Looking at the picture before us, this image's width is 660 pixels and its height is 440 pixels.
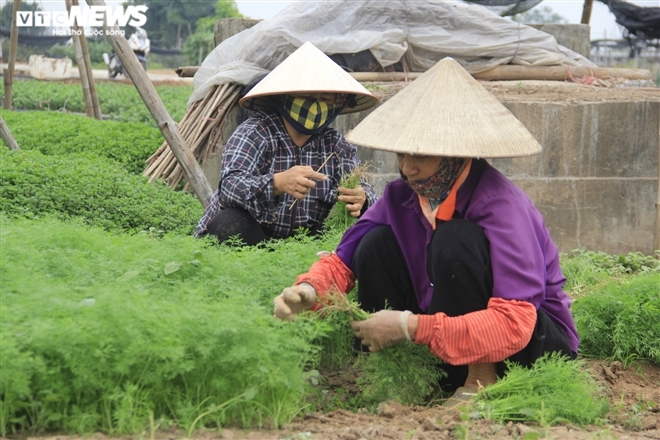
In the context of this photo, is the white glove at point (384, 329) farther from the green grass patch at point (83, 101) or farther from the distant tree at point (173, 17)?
the distant tree at point (173, 17)

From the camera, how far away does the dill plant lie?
10.0ft

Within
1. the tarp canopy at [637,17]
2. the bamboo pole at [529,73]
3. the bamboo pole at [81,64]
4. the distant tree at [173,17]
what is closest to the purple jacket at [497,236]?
the bamboo pole at [529,73]

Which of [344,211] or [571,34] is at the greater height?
[571,34]

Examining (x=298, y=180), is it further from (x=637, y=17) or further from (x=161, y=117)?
(x=637, y=17)

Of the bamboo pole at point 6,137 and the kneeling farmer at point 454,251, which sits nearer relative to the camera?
the kneeling farmer at point 454,251

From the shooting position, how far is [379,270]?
3.49m

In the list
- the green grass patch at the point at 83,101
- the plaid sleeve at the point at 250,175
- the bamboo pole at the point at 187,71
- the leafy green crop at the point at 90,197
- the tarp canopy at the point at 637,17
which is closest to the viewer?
the plaid sleeve at the point at 250,175

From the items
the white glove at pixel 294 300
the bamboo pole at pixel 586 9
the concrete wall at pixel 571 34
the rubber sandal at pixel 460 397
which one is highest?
the bamboo pole at pixel 586 9

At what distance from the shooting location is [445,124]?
322 cm

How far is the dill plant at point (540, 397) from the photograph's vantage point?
3059mm

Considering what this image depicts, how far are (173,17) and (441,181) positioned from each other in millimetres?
53301

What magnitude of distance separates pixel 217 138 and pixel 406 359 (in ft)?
15.1

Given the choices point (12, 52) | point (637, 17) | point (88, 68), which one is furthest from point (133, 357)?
point (637, 17)

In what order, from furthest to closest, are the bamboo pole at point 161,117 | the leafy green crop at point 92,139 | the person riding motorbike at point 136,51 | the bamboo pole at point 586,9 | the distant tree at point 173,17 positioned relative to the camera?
1. the distant tree at point 173,17
2. the person riding motorbike at point 136,51
3. the bamboo pole at point 586,9
4. the leafy green crop at point 92,139
5. the bamboo pole at point 161,117
